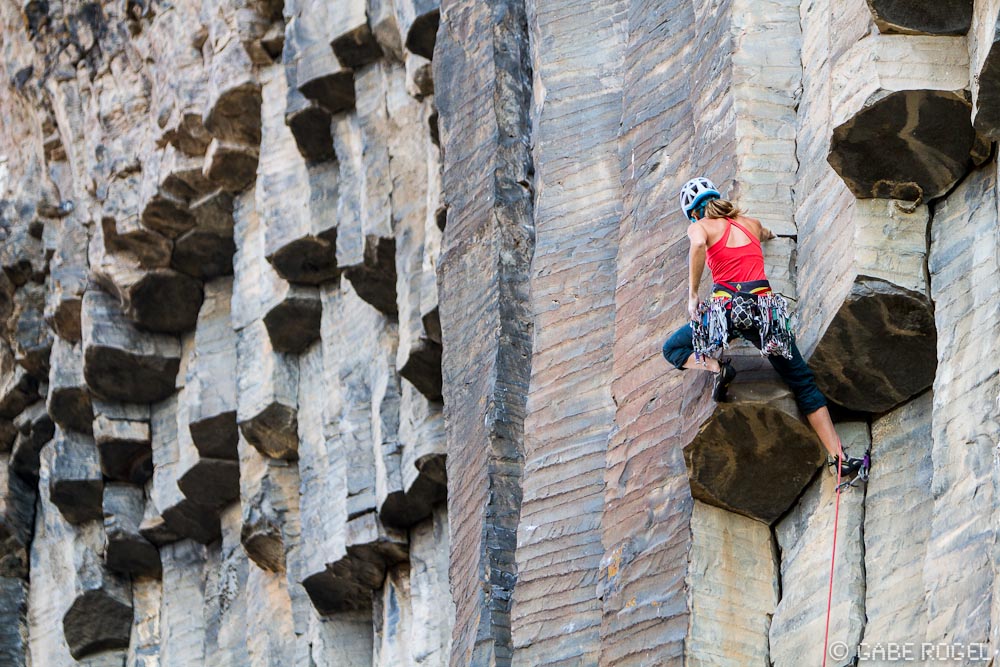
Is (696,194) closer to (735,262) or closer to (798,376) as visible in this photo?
(735,262)

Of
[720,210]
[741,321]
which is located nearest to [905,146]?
[720,210]

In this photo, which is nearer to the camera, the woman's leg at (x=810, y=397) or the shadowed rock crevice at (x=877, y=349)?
the shadowed rock crevice at (x=877, y=349)

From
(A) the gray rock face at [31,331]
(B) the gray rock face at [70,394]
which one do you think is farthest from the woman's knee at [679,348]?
(A) the gray rock face at [31,331]

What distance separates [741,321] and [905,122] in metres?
1.58

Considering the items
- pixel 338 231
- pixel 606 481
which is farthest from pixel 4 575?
pixel 606 481

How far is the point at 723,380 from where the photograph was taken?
11148 millimetres

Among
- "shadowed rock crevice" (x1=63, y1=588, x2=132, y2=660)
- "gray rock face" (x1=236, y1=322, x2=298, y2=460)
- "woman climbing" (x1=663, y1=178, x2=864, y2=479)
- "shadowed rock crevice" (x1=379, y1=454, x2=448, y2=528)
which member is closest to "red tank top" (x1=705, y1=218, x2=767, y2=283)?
"woman climbing" (x1=663, y1=178, x2=864, y2=479)

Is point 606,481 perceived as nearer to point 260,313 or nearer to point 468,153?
point 468,153

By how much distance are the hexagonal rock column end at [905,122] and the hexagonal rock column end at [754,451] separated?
137 centimetres

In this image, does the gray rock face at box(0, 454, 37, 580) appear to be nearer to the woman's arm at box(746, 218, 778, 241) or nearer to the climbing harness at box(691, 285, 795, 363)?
the woman's arm at box(746, 218, 778, 241)

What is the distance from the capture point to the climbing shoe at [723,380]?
437 inches

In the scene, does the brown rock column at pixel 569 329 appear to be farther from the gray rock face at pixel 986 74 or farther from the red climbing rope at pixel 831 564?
the gray rock face at pixel 986 74

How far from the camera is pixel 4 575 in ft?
91.4

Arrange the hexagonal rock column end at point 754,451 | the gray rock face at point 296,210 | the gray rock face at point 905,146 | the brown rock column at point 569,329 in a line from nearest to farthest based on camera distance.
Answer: the gray rock face at point 905,146 → the hexagonal rock column end at point 754,451 → the brown rock column at point 569,329 → the gray rock face at point 296,210
